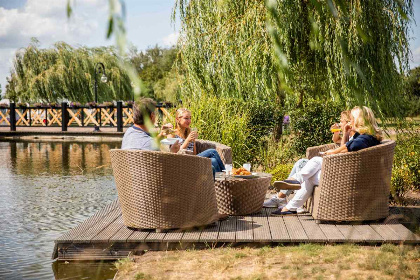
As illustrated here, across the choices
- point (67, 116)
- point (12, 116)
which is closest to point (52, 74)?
point (12, 116)

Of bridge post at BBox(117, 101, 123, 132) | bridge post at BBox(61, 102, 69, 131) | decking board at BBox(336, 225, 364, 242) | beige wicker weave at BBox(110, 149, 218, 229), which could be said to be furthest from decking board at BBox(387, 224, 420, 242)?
bridge post at BBox(61, 102, 69, 131)

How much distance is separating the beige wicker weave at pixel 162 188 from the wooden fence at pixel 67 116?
Answer: 23.0 meters

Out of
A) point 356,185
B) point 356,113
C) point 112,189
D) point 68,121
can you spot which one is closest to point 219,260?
point 356,185

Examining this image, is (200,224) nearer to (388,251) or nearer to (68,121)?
(388,251)

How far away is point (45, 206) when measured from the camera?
7.69m

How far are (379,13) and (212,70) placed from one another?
10.7 ft

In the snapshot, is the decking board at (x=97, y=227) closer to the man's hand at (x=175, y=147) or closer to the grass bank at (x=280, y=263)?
the grass bank at (x=280, y=263)

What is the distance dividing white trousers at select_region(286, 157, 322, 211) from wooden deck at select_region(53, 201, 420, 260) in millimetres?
594

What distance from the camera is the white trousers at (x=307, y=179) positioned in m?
5.46

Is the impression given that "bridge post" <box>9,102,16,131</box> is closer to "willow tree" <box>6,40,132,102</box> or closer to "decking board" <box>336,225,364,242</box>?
"willow tree" <box>6,40,132,102</box>

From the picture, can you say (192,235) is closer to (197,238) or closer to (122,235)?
(197,238)

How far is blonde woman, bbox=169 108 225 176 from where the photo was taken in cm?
592

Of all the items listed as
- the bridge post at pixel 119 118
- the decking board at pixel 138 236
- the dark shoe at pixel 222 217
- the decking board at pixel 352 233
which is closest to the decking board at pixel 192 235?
the decking board at pixel 138 236

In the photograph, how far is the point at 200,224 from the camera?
4867 millimetres
